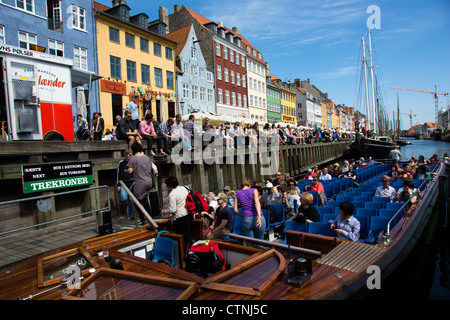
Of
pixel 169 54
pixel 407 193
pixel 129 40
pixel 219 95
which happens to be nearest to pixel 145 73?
pixel 129 40

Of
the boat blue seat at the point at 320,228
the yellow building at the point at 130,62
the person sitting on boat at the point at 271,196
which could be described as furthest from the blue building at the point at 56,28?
the boat blue seat at the point at 320,228

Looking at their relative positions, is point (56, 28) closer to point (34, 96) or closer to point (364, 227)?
point (34, 96)

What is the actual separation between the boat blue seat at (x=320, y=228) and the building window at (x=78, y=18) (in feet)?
73.2

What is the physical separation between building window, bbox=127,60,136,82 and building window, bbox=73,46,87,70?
412 centimetres

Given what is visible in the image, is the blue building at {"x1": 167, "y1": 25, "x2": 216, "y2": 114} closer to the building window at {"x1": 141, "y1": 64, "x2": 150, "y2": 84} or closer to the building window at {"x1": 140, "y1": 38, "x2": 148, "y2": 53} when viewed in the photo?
the building window at {"x1": 141, "y1": 64, "x2": 150, "y2": 84}

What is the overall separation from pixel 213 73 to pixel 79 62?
19144mm

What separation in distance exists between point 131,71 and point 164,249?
78.0 feet

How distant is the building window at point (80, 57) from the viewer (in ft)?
69.9

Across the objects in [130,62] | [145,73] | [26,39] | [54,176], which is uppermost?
[130,62]

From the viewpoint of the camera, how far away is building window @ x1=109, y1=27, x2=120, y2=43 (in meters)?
24.2

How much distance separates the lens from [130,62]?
25.9 metres

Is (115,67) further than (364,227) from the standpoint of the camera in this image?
Yes

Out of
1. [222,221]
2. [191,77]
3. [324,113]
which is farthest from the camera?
[324,113]

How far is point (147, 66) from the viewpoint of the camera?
27.7 metres
